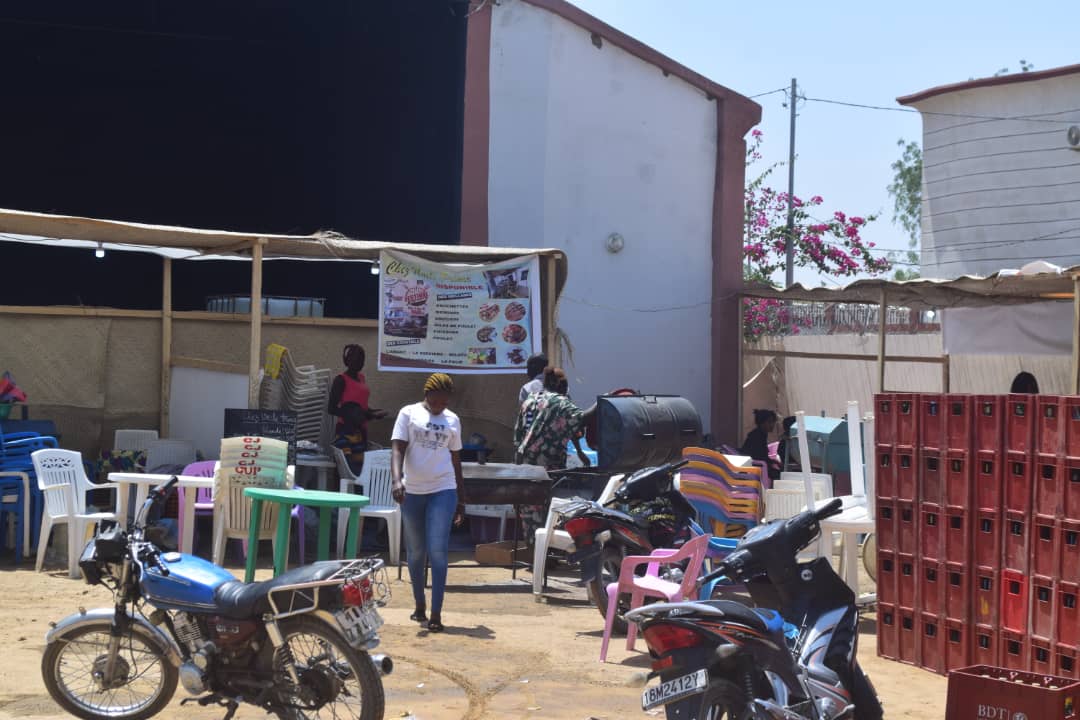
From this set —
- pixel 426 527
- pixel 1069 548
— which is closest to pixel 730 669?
pixel 1069 548

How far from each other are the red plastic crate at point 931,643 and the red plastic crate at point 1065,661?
810 millimetres

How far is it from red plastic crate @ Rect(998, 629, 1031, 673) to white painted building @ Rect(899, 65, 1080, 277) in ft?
39.8

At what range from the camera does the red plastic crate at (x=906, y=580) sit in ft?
24.4

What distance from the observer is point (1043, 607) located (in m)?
6.62

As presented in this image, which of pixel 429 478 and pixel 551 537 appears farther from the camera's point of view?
pixel 551 537

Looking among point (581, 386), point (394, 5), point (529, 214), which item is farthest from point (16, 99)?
point (581, 386)

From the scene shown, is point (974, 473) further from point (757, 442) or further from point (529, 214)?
point (529, 214)

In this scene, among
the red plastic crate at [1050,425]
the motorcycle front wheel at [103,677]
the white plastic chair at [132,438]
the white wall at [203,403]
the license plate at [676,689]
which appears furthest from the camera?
the white wall at [203,403]

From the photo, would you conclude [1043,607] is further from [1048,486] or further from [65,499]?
[65,499]

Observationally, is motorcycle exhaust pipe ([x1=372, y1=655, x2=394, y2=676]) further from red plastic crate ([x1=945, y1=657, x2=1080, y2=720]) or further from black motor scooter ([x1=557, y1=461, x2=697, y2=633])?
black motor scooter ([x1=557, y1=461, x2=697, y2=633])

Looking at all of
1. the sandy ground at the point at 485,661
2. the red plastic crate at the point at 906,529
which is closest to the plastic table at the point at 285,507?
the sandy ground at the point at 485,661

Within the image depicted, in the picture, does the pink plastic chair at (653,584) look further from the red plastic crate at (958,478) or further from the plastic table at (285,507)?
the plastic table at (285,507)

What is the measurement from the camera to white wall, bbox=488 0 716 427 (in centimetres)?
1531

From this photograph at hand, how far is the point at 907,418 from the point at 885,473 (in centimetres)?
36
